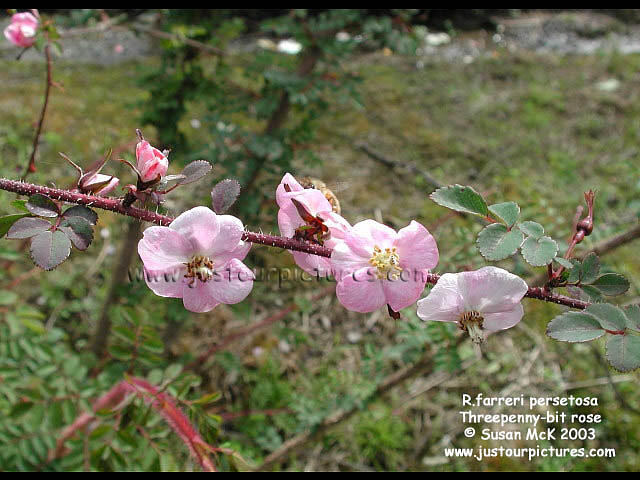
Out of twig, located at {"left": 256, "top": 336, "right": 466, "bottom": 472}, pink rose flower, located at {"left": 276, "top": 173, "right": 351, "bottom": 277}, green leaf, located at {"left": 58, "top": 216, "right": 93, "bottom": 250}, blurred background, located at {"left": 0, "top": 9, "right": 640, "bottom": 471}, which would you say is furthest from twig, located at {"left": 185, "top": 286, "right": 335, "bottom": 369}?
green leaf, located at {"left": 58, "top": 216, "right": 93, "bottom": 250}

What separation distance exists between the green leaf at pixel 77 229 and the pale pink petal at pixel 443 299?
36 cm

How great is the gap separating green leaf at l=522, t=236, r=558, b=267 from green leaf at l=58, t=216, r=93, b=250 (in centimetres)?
46

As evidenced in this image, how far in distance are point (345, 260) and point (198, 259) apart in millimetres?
166

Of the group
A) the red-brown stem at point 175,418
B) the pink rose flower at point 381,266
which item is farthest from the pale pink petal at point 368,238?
the red-brown stem at point 175,418

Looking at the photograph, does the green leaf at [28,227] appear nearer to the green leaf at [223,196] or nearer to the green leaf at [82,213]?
the green leaf at [82,213]

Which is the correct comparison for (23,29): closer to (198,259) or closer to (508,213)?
(198,259)

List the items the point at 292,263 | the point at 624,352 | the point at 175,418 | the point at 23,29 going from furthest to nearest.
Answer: the point at 292,263 → the point at 23,29 → the point at 175,418 → the point at 624,352

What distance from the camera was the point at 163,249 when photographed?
533 millimetres

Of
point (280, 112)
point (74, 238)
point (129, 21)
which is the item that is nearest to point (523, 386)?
point (280, 112)

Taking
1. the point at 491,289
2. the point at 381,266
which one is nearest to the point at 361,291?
the point at 381,266

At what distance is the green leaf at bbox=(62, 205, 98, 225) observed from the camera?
1.70ft

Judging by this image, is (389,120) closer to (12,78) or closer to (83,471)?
(12,78)

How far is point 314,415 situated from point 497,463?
0.59m

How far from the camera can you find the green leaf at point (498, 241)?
1.73 feet
